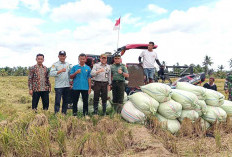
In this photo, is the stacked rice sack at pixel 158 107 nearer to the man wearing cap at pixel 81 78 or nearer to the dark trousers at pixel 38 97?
the man wearing cap at pixel 81 78

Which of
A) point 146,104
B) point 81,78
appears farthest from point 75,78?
point 146,104

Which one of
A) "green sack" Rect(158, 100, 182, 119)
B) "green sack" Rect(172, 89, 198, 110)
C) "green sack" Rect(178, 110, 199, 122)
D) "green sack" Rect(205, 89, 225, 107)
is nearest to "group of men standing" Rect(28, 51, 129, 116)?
"green sack" Rect(158, 100, 182, 119)

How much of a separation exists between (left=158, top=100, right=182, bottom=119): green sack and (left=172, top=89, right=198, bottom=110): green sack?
138mm

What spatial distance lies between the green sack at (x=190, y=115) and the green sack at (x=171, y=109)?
20 cm

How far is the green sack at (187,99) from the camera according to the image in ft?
13.4

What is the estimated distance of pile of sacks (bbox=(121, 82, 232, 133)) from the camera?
401 cm

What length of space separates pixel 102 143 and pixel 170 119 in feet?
6.35

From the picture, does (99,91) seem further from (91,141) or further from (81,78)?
(91,141)

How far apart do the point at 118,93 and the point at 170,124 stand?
134 centimetres

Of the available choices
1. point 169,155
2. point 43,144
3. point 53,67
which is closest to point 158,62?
point 53,67

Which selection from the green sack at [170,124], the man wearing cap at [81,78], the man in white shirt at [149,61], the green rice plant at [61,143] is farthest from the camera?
the man in white shirt at [149,61]

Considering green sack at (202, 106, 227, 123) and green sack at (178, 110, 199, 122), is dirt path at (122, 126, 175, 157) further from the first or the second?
green sack at (202, 106, 227, 123)

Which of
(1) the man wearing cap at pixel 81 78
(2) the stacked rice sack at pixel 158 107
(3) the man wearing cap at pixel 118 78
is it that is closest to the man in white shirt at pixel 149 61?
(3) the man wearing cap at pixel 118 78

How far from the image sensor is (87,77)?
170 inches
